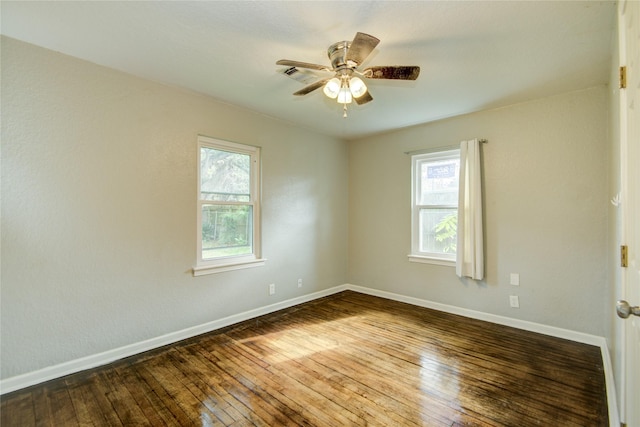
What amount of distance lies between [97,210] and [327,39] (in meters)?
2.32

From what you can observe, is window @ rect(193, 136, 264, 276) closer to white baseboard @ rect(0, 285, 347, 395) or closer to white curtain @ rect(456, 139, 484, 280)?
white baseboard @ rect(0, 285, 347, 395)

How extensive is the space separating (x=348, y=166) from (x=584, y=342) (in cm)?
362

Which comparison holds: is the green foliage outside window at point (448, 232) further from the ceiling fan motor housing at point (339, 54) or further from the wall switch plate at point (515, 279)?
the ceiling fan motor housing at point (339, 54)

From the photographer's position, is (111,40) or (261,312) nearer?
(111,40)

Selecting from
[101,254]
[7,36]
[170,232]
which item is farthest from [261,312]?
[7,36]

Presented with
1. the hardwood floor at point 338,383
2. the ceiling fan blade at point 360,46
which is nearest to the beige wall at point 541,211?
the hardwood floor at point 338,383

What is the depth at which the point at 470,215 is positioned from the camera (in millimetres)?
3504

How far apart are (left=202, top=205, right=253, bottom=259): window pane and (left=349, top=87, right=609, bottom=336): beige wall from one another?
2.34 metres

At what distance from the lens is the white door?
42.5 inches

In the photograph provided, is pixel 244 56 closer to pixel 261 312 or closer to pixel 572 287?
pixel 261 312

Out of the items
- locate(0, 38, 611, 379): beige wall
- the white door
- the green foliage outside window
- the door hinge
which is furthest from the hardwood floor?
the door hinge

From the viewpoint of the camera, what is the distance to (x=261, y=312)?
370 centimetres

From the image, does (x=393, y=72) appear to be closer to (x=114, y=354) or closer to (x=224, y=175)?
(x=224, y=175)

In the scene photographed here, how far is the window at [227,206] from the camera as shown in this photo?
3.22m
